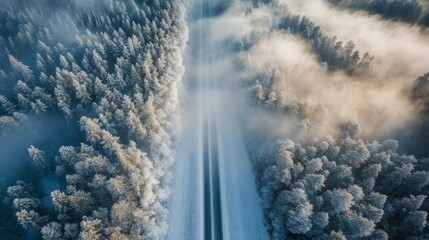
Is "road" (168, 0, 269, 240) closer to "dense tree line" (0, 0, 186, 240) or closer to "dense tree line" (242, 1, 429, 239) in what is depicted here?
"dense tree line" (242, 1, 429, 239)

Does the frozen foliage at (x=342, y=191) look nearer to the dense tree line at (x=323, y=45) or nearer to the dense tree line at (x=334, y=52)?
the dense tree line at (x=334, y=52)

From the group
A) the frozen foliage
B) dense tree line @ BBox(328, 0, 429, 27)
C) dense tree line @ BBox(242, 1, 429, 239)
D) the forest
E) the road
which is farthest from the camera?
dense tree line @ BBox(328, 0, 429, 27)

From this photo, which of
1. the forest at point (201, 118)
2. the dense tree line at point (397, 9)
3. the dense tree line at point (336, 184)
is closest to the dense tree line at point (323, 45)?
the forest at point (201, 118)

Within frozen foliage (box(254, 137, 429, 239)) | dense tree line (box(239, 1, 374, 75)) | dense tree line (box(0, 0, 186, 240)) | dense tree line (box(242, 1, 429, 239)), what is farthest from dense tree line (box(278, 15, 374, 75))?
dense tree line (box(0, 0, 186, 240))

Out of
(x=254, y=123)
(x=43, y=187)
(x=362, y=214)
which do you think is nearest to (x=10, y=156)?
(x=43, y=187)

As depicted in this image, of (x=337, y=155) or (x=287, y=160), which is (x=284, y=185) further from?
(x=337, y=155)

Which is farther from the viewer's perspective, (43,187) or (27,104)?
(27,104)

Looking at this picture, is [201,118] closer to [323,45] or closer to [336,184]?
[336,184]

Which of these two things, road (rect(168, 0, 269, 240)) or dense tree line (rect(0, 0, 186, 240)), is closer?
dense tree line (rect(0, 0, 186, 240))
